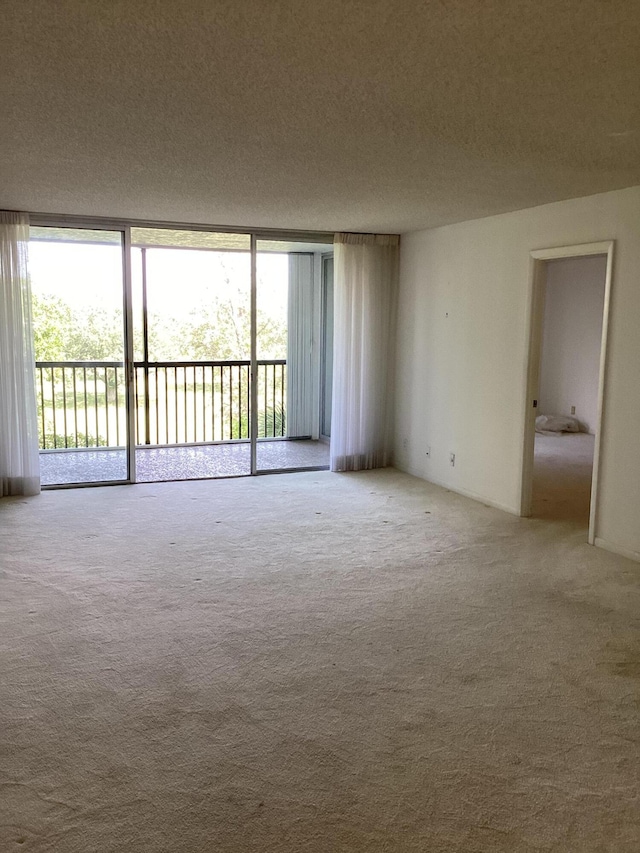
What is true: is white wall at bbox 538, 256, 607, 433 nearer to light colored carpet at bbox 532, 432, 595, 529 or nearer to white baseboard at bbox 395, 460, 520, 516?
light colored carpet at bbox 532, 432, 595, 529

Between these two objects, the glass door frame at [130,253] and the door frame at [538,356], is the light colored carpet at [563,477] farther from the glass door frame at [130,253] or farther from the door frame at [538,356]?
the glass door frame at [130,253]

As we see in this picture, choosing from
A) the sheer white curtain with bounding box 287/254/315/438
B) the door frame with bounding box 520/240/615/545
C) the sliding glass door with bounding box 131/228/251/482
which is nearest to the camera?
the door frame with bounding box 520/240/615/545

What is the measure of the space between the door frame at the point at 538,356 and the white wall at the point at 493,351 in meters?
0.04

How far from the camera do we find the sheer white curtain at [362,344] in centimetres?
644

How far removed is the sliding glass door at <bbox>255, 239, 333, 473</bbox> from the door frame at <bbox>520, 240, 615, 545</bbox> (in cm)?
274

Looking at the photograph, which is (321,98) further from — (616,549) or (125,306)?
(125,306)

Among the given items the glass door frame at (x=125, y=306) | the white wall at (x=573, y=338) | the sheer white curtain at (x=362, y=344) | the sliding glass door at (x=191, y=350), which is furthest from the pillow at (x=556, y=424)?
the glass door frame at (x=125, y=306)

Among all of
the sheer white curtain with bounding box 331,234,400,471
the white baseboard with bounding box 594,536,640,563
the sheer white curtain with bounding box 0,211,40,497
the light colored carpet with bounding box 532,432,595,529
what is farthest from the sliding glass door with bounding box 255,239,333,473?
the white baseboard with bounding box 594,536,640,563

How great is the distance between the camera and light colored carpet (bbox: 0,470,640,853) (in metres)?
2.01

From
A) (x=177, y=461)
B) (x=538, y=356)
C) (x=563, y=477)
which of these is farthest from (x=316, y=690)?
(x=177, y=461)

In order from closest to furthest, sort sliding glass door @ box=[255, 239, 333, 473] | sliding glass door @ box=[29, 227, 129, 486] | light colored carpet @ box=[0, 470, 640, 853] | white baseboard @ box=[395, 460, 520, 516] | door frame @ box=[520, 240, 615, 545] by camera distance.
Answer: light colored carpet @ box=[0, 470, 640, 853], door frame @ box=[520, 240, 615, 545], white baseboard @ box=[395, 460, 520, 516], sliding glass door @ box=[29, 227, 129, 486], sliding glass door @ box=[255, 239, 333, 473]

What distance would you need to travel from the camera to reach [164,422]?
8102 millimetres

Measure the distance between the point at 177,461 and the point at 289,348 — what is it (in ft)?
6.68

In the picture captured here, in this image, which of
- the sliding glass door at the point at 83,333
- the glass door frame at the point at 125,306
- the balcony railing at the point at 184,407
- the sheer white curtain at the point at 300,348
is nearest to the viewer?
the glass door frame at the point at 125,306
